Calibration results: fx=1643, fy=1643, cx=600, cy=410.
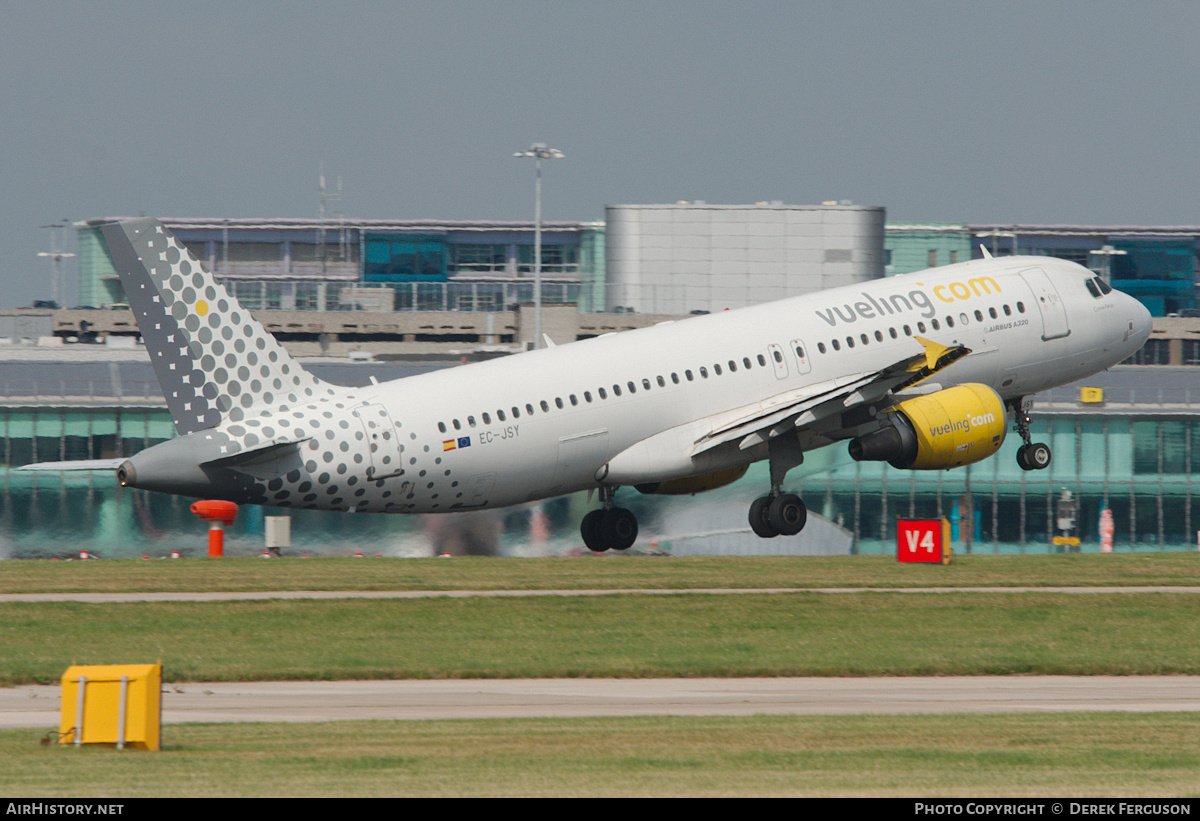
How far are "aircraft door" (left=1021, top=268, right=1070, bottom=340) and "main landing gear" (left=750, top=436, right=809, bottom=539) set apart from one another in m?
8.36

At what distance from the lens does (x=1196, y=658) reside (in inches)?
1170

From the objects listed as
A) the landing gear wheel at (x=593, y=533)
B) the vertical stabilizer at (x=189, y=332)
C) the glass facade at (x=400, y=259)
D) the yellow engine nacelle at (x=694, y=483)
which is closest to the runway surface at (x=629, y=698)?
the vertical stabilizer at (x=189, y=332)

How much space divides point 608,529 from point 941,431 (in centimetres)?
923

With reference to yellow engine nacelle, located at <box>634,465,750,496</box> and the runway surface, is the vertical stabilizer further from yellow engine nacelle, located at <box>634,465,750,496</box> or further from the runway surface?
yellow engine nacelle, located at <box>634,465,750,496</box>

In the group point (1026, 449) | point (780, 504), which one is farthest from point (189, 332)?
point (1026, 449)

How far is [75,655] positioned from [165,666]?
201 centimetres

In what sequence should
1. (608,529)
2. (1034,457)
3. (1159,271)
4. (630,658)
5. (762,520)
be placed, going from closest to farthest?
1. (630,658)
2. (762,520)
3. (608,529)
4. (1034,457)
5. (1159,271)

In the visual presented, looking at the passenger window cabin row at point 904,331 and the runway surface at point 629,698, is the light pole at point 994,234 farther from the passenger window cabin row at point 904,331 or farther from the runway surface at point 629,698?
the runway surface at point 629,698

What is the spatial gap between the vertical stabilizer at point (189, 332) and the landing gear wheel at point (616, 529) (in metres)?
11.0

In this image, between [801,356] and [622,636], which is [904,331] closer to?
[801,356]

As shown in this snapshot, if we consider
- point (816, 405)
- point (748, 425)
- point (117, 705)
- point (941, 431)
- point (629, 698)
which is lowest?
point (629, 698)

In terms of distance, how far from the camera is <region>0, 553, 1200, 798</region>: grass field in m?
18.2

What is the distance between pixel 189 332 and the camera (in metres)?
35.8

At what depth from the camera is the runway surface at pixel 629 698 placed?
2391cm
